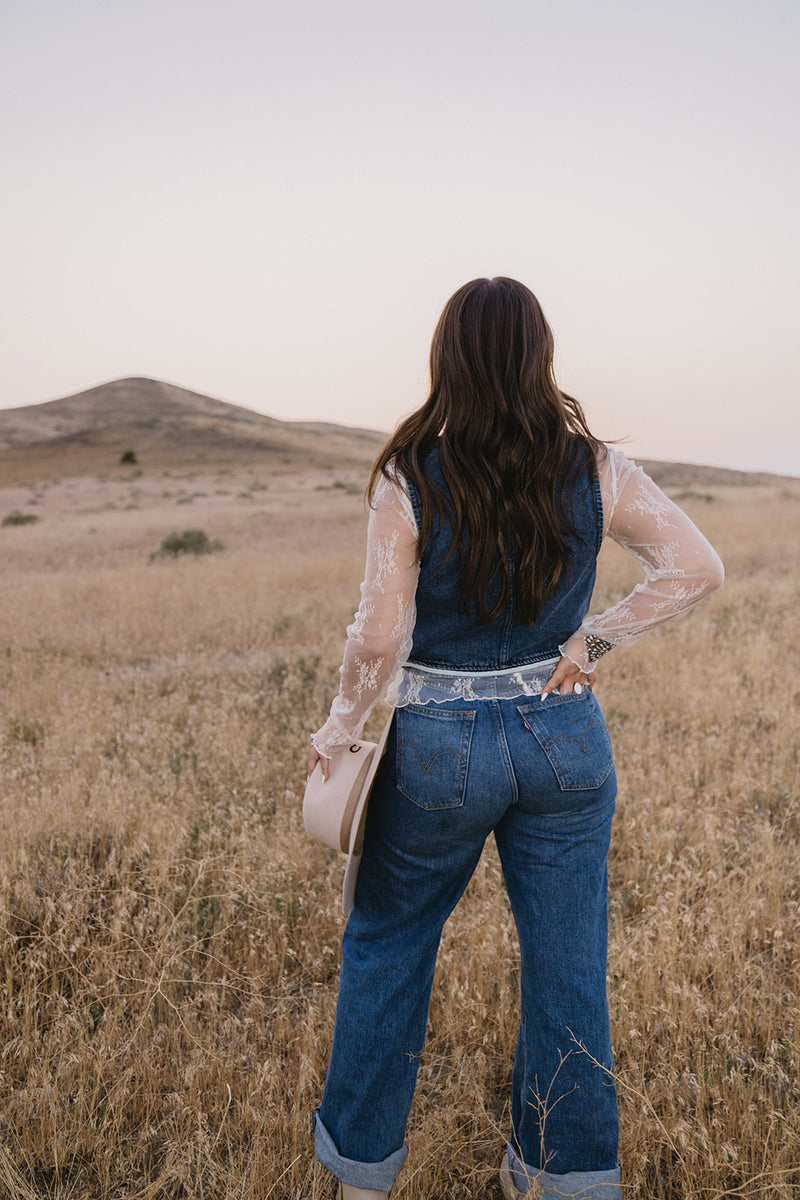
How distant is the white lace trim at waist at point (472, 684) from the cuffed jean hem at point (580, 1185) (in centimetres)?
138

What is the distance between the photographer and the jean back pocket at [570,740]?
6.13 feet

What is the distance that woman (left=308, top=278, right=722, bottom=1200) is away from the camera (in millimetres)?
1817

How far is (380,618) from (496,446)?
521 millimetres

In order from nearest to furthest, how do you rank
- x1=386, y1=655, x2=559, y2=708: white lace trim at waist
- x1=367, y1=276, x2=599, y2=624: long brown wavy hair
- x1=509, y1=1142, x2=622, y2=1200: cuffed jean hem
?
x1=367, y1=276, x2=599, y2=624: long brown wavy hair → x1=386, y1=655, x2=559, y2=708: white lace trim at waist → x1=509, y1=1142, x2=622, y2=1200: cuffed jean hem

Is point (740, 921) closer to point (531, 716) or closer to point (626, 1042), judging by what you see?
point (626, 1042)

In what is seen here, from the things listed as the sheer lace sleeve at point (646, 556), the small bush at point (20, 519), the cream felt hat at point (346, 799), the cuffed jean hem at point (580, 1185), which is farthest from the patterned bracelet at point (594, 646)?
the small bush at point (20, 519)

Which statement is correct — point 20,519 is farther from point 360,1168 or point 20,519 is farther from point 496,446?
point 496,446

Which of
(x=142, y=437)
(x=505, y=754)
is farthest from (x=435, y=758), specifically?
(x=142, y=437)

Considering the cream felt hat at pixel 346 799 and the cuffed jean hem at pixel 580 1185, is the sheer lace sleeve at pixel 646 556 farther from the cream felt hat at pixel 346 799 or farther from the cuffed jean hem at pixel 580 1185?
the cuffed jean hem at pixel 580 1185

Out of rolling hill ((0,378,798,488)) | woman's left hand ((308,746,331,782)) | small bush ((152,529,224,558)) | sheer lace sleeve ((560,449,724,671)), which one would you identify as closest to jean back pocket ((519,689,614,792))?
sheer lace sleeve ((560,449,724,671))

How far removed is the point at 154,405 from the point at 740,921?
11594 cm

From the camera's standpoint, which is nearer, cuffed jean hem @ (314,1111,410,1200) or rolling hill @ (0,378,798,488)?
cuffed jean hem @ (314,1111,410,1200)

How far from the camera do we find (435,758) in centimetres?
187

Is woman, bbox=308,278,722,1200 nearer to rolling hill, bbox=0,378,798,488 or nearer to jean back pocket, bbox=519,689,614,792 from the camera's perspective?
jean back pocket, bbox=519,689,614,792
